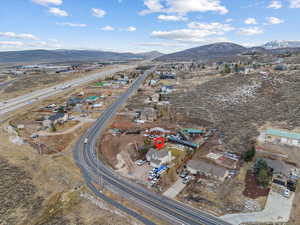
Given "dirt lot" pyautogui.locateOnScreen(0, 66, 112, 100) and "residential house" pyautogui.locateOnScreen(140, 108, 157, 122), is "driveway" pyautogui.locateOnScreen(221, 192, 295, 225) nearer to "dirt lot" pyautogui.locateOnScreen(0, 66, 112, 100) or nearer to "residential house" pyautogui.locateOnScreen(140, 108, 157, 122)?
"residential house" pyautogui.locateOnScreen(140, 108, 157, 122)

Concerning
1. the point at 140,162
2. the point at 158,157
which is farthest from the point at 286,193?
the point at 140,162

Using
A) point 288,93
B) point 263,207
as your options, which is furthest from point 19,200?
point 288,93

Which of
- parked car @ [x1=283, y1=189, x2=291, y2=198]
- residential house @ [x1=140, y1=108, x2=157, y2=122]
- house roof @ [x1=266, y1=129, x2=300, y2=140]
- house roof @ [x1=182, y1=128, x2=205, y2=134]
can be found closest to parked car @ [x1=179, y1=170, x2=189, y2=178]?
parked car @ [x1=283, y1=189, x2=291, y2=198]

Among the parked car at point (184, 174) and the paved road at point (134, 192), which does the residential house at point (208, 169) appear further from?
the paved road at point (134, 192)

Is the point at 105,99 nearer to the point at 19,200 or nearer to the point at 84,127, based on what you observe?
the point at 84,127

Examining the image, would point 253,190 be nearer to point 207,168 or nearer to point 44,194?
point 207,168

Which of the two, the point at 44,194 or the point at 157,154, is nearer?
the point at 44,194

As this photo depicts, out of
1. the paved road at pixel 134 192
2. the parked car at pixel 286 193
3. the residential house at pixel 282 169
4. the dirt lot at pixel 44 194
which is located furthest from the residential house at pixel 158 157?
the parked car at pixel 286 193
